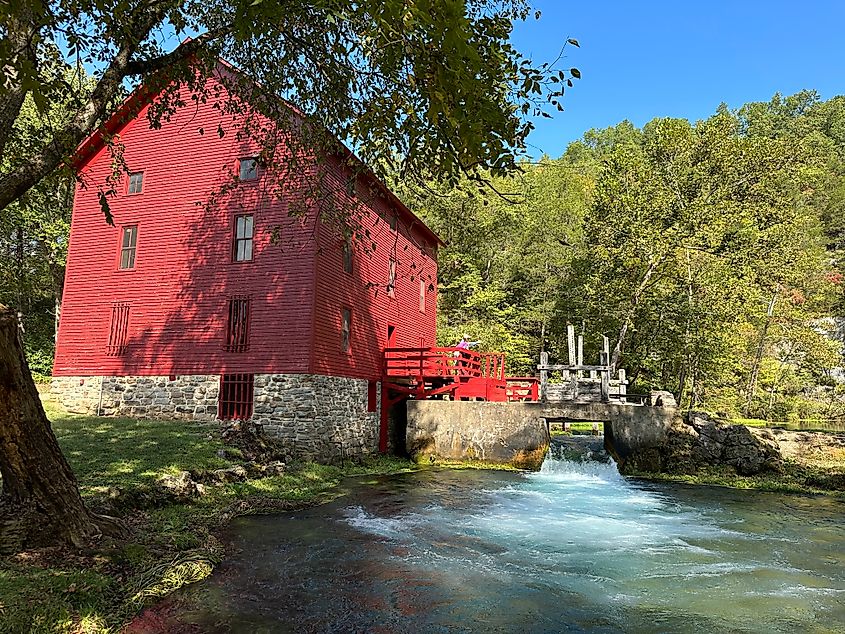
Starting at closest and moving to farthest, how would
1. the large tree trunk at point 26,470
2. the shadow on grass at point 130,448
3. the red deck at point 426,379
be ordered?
the large tree trunk at point 26,470, the shadow on grass at point 130,448, the red deck at point 426,379

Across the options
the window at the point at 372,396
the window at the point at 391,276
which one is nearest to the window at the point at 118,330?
the window at the point at 372,396

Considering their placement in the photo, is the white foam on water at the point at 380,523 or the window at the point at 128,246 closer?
the white foam on water at the point at 380,523

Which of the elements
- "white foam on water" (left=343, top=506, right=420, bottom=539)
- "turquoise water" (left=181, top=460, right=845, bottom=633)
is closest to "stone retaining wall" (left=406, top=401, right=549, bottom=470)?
"turquoise water" (left=181, top=460, right=845, bottom=633)

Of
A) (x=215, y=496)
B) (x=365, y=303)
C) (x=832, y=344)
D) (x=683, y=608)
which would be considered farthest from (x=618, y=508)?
(x=832, y=344)

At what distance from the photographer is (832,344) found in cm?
3081

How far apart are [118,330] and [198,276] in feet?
9.86

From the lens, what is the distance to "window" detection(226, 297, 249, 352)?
1600 cm

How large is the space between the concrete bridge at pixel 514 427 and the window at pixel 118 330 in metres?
8.58

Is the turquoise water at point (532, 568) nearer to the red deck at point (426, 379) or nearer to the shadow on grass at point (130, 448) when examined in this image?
the shadow on grass at point (130, 448)

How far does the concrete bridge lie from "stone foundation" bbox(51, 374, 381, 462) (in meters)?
1.84

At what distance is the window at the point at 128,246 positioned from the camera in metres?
17.5

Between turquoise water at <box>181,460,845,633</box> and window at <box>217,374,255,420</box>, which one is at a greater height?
window at <box>217,374,255,420</box>

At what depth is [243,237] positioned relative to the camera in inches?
650

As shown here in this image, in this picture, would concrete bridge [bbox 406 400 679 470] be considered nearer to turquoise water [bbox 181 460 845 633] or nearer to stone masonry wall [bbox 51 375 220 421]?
turquoise water [bbox 181 460 845 633]
